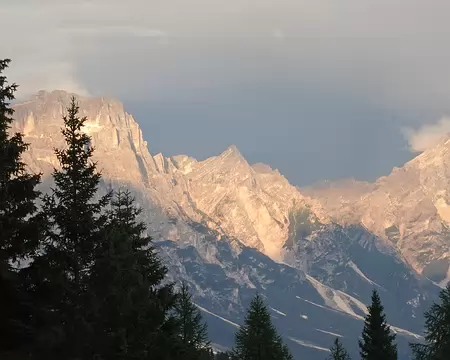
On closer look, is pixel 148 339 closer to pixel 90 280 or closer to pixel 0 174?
pixel 90 280

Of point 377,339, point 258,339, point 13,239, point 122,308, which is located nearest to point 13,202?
point 13,239

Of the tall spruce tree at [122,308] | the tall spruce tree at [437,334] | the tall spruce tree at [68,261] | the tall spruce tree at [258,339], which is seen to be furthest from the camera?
the tall spruce tree at [258,339]

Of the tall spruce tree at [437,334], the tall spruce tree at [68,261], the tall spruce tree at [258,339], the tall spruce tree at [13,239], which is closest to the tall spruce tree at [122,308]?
the tall spruce tree at [68,261]

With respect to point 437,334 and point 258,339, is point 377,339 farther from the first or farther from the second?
point 258,339

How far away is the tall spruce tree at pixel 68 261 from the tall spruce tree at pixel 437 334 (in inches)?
1541

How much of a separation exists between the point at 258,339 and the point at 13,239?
1623 inches

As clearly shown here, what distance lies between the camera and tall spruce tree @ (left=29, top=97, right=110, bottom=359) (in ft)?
152

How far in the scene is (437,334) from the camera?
7825cm

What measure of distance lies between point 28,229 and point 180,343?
15110 millimetres

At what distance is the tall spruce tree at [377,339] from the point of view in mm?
90375

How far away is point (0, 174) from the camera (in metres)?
47.2

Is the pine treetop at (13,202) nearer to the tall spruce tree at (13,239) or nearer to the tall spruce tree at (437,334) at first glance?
the tall spruce tree at (13,239)

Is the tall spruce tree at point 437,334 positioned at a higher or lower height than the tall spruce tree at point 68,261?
higher

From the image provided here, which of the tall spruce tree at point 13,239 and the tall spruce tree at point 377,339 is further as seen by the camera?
the tall spruce tree at point 377,339
